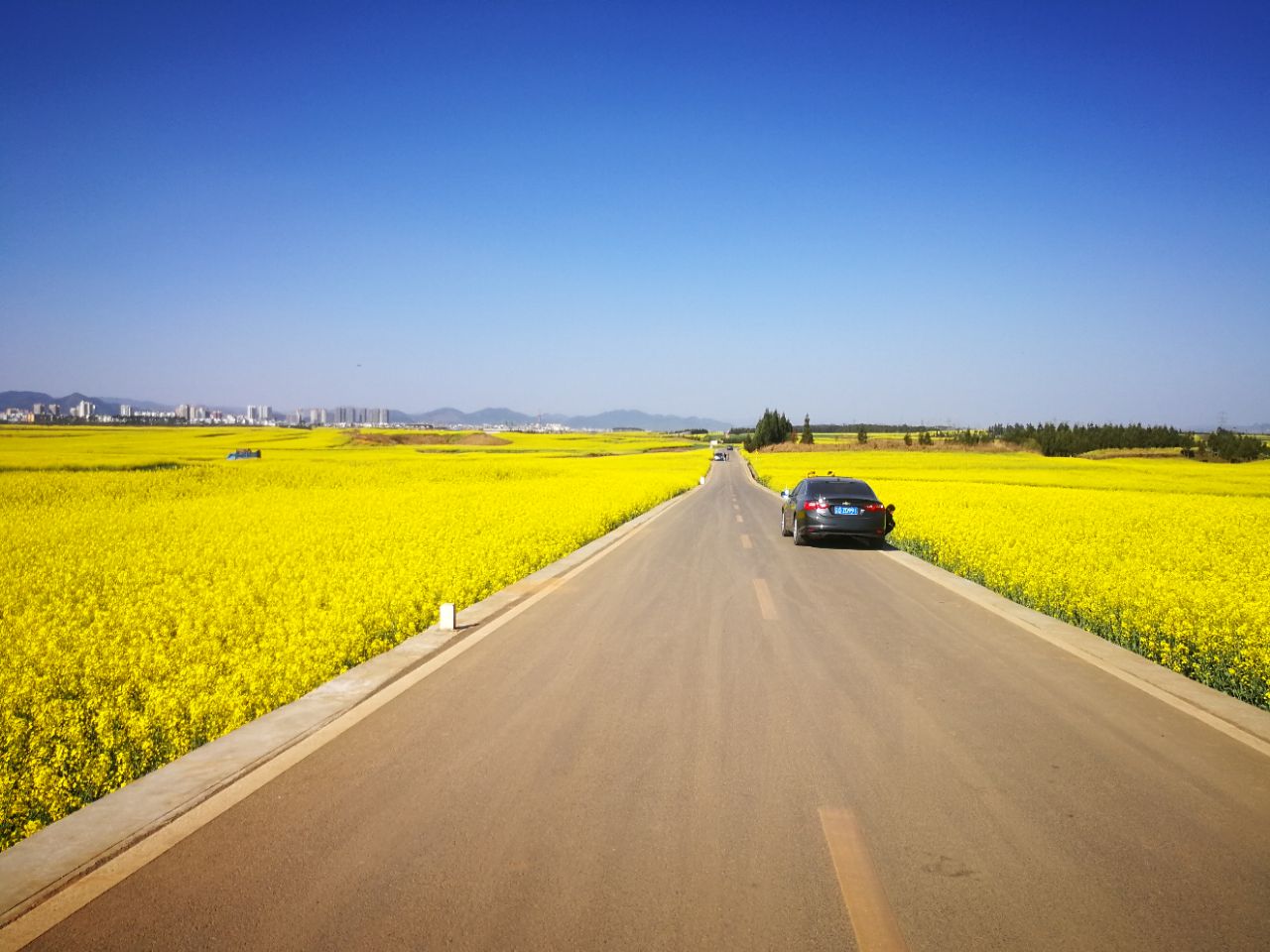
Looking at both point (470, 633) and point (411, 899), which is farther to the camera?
point (470, 633)

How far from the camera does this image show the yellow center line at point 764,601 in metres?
8.75

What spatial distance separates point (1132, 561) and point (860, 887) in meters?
11.6

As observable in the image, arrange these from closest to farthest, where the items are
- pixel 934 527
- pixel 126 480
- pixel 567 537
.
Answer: pixel 567 537 < pixel 934 527 < pixel 126 480

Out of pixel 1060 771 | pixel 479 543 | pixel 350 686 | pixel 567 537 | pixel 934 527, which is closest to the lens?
pixel 1060 771

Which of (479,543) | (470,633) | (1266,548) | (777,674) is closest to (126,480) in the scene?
(479,543)

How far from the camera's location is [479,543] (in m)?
14.3

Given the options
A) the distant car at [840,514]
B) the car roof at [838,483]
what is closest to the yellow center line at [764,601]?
the distant car at [840,514]

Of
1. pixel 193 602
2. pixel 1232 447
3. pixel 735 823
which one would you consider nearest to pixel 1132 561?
pixel 735 823

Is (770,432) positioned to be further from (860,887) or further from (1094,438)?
(860,887)

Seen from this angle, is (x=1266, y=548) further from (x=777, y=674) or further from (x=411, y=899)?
(x=411, y=899)

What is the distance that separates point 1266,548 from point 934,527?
6322 millimetres

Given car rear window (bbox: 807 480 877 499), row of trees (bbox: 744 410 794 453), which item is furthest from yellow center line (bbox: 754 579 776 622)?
row of trees (bbox: 744 410 794 453)

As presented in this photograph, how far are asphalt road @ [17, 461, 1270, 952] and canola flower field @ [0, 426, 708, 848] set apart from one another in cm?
126

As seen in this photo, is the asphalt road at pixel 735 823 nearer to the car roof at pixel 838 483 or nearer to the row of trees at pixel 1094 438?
the car roof at pixel 838 483
